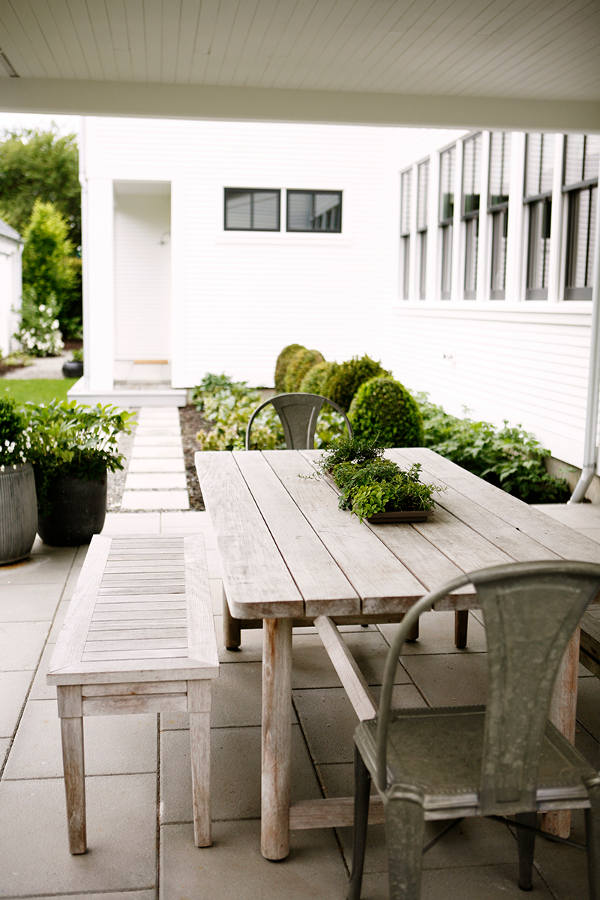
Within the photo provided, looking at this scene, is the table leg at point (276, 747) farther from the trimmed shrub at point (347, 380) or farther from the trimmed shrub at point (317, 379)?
the trimmed shrub at point (317, 379)

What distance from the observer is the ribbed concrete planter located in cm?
495

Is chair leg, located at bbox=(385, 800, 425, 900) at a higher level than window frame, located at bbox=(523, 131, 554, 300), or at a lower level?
lower

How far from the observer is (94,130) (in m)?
12.4

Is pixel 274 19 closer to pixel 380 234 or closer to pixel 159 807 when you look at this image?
pixel 159 807

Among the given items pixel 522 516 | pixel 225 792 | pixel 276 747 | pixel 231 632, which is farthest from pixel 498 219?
pixel 276 747

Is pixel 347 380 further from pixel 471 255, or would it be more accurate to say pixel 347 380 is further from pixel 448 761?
pixel 448 761

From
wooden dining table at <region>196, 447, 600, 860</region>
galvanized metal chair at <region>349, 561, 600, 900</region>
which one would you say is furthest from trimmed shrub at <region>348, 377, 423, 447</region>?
galvanized metal chair at <region>349, 561, 600, 900</region>

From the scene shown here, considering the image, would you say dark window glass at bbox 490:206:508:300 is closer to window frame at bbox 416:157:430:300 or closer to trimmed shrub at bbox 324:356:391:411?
trimmed shrub at bbox 324:356:391:411

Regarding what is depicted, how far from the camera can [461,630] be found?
3.95 metres

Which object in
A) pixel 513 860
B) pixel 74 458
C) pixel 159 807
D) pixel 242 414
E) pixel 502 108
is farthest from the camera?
pixel 242 414

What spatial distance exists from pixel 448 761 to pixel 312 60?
4.18 meters

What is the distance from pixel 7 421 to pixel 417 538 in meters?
3.02

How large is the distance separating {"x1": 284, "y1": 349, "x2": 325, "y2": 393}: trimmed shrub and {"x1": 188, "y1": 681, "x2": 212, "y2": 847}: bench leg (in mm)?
8020

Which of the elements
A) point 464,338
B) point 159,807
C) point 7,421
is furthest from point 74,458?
point 464,338
